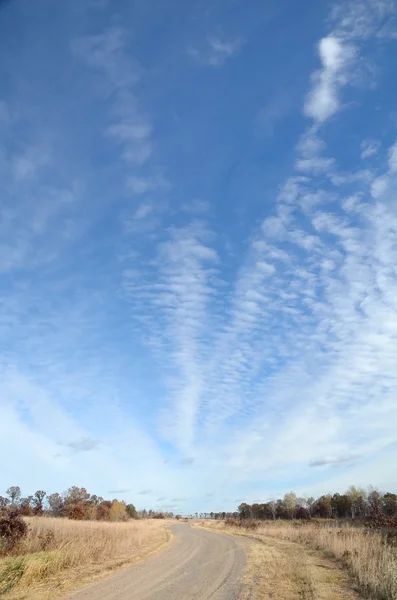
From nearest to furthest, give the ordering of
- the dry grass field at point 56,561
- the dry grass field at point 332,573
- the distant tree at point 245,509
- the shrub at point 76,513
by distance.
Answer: the dry grass field at point 332,573 < the dry grass field at point 56,561 < the shrub at point 76,513 < the distant tree at point 245,509

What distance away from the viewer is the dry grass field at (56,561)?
11.7m

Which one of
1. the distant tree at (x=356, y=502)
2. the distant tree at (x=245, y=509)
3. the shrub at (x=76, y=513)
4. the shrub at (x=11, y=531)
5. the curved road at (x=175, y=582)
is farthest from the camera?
the distant tree at (x=245, y=509)

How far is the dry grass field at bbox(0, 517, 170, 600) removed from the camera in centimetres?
1168

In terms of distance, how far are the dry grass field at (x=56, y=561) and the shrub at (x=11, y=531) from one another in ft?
1.36

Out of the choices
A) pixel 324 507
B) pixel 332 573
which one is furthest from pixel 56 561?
pixel 324 507

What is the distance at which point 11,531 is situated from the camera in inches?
733

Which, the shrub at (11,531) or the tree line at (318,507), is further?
the tree line at (318,507)

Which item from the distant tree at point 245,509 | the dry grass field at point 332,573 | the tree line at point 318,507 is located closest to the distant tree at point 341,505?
the tree line at point 318,507

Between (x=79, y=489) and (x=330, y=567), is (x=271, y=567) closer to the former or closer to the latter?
(x=330, y=567)

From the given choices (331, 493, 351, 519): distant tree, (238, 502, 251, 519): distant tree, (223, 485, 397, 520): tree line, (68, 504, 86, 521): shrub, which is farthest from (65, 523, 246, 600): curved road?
(238, 502, 251, 519): distant tree

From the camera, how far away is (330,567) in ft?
54.9

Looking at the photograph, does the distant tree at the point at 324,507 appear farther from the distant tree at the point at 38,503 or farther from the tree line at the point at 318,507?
the distant tree at the point at 38,503

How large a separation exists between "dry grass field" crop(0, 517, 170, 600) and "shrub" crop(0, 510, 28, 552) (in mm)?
413

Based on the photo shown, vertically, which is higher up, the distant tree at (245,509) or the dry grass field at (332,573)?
the dry grass field at (332,573)
